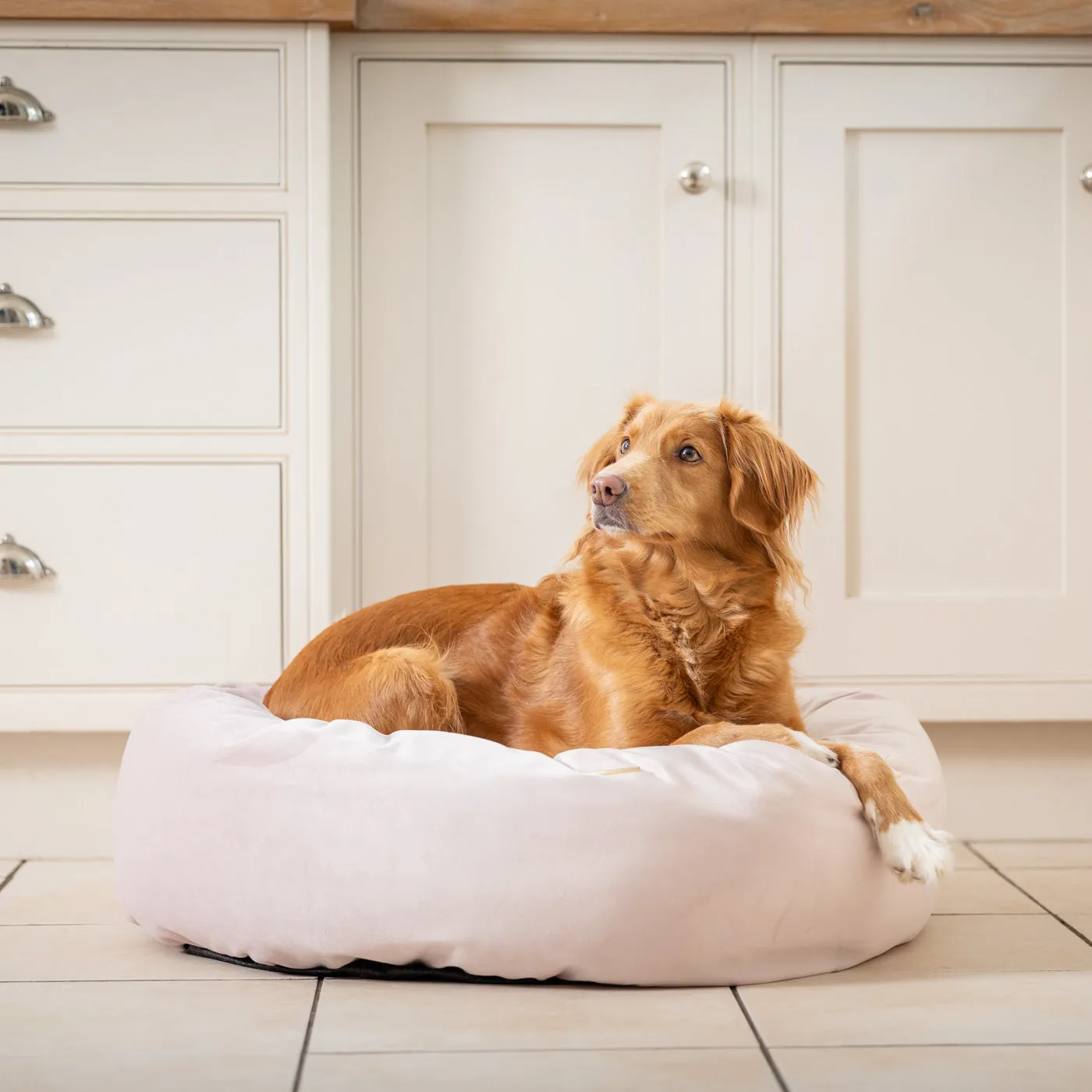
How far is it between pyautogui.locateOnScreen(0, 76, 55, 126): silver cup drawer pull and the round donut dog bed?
53.6 inches

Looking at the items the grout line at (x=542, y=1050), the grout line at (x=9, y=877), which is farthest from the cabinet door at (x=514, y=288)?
the grout line at (x=542, y=1050)

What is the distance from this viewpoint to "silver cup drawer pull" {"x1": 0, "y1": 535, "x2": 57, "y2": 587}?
230cm

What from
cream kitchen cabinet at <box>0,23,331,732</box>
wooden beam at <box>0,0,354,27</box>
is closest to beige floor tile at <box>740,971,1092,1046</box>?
cream kitchen cabinet at <box>0,23,331,732</box>

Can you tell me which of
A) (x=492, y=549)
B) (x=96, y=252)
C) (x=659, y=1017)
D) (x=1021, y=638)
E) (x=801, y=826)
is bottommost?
(x=659, y=1017)

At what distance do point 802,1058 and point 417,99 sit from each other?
6.36 ft

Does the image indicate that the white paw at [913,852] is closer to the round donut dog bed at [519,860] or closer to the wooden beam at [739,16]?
the round donut dog bed at [519,860]

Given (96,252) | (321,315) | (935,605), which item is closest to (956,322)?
(935,605)

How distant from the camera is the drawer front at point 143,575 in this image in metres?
2.32

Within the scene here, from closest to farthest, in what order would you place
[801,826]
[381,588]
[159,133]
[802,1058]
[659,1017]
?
[802,1058] < [659,1017] < [801,826] < [159,133] < [381,588]

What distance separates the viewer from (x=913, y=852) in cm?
154

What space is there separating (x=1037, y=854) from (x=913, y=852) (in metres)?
1.02

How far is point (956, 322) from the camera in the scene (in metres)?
2.45

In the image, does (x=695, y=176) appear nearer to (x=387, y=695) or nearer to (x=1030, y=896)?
(x=387, y=695)

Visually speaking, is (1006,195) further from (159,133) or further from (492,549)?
(159,133)
